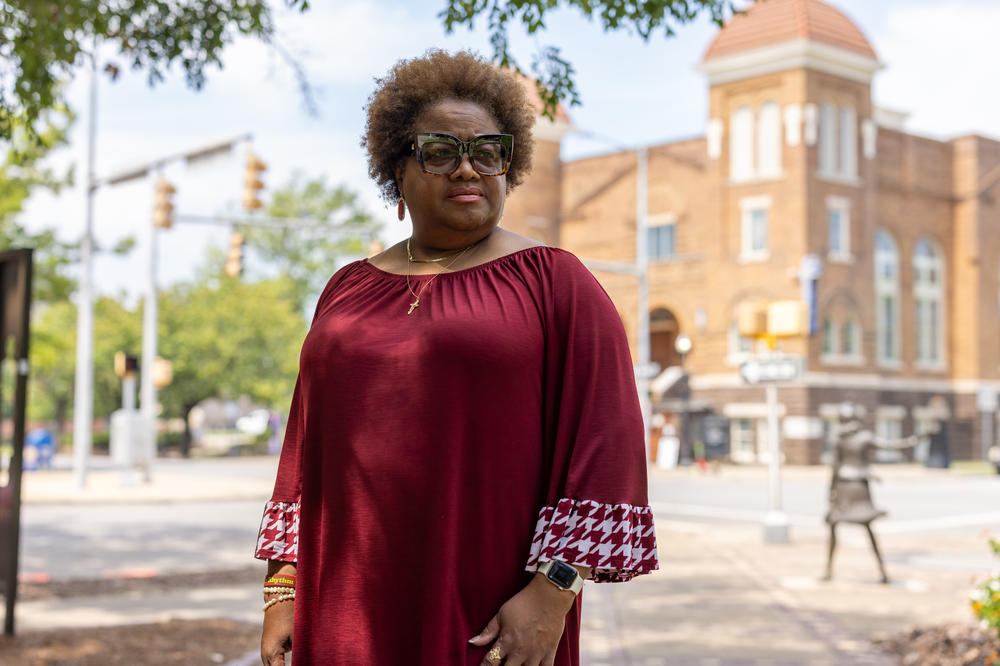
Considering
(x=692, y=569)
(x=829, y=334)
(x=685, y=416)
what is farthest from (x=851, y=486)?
(x=829, y=334)

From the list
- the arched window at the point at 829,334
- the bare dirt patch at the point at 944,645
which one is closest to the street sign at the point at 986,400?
the arched window at the point at 829,334

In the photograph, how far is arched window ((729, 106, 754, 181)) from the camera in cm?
4100

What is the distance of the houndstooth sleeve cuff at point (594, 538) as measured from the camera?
224 centimetres

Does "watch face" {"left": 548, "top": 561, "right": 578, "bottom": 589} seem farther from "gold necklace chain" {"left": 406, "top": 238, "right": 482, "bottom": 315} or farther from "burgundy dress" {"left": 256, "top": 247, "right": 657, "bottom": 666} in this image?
"gold necklace chain" {"left": 406, "top": 238, "right": 482, "bottom": 315}

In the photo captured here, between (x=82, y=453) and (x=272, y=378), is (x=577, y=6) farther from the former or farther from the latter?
(x=272, y=378)

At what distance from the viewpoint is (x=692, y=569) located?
35.5 ft

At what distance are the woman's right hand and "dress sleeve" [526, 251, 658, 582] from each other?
65cm

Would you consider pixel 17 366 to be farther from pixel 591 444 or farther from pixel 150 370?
pixel 150 370

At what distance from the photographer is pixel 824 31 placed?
1594 inches

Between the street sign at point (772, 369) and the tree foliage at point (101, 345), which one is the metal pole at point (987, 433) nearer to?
the tree foliage at point (101, 345)

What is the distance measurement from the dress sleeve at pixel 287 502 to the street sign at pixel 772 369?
38.2 feet

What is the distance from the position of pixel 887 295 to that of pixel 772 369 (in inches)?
1248

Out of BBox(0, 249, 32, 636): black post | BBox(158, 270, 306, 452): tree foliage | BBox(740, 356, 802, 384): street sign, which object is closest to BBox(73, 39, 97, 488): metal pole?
BBox(740, 356, 802, 384): street sign

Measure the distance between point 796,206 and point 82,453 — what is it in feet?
86.1
